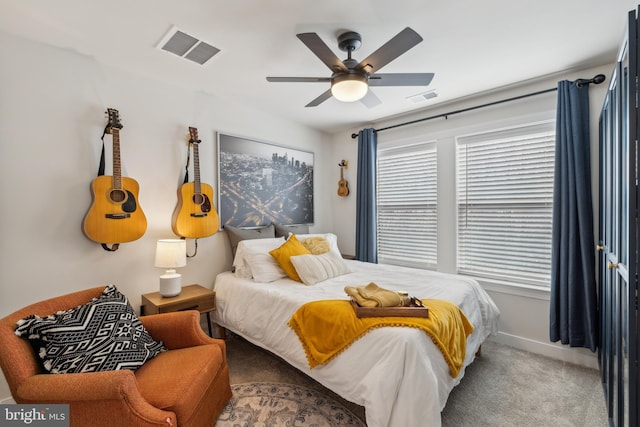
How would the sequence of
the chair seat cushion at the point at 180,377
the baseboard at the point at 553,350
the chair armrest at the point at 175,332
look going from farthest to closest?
the baseboard at the point at 553,350
the chair armrest at the point at 175,332
the chair seat cushion at the point at 180,377

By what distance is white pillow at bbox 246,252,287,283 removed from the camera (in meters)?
2.61

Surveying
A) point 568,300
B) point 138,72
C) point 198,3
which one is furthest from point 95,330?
point 568,300

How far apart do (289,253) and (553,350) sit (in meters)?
2.58

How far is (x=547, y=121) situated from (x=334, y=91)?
216 centimetres

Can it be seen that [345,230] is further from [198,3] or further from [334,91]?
[198,3]

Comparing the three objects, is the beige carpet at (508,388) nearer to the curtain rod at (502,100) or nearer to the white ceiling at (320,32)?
the curtain rod at (502,100)

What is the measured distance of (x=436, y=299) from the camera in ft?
6.68

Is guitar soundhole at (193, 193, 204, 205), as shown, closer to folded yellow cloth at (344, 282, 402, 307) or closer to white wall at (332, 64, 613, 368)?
folded yellow cloth at (344, 282, 402, 307)

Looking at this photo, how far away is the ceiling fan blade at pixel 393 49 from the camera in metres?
1.51

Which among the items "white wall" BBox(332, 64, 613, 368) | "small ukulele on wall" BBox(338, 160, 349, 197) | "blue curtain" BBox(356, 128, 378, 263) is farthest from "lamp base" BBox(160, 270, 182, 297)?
"white wall" BBox(332, 64, 613, 368)

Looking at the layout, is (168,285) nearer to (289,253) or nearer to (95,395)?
(289,253)

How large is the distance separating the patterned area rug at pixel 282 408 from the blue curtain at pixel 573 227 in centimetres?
204

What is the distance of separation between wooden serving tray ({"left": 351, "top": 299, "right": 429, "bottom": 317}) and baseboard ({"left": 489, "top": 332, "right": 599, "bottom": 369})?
5.98ft

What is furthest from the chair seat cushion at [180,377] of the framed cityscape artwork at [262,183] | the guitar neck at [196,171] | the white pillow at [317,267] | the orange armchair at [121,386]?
the framed cityscape artwork at [262,183]
